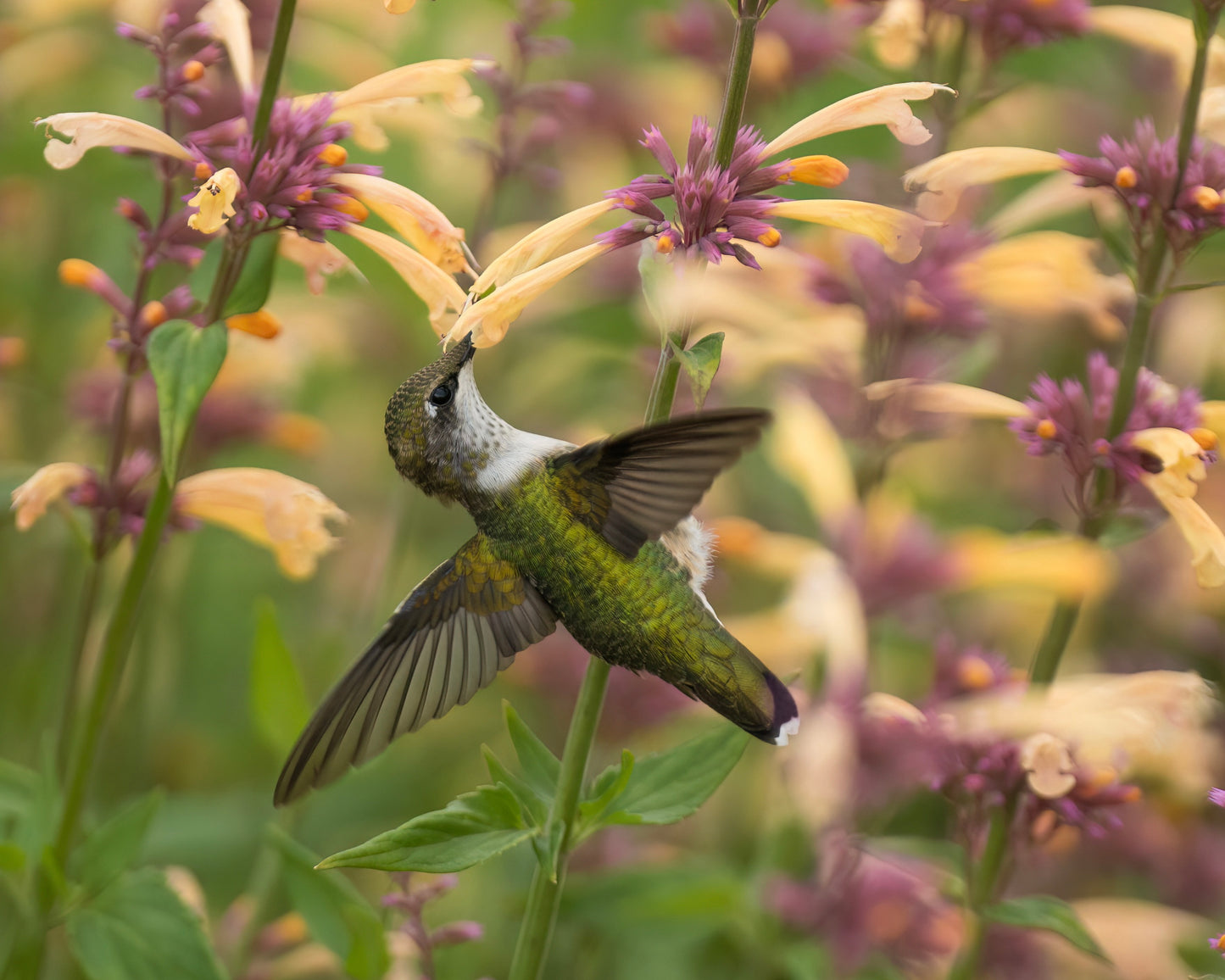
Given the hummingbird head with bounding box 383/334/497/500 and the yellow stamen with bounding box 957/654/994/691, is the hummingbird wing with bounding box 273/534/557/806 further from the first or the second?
the yellow stamen with bounding box 957/654/994/691

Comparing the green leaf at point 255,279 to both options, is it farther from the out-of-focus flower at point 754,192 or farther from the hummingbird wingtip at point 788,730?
the hummingbird wingtip at point 788,730

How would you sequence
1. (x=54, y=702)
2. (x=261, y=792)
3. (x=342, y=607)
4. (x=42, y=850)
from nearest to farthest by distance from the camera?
(x=42, y=850)
(x=54, y=702)
(x=261, y=792)
(x=342, y=607)

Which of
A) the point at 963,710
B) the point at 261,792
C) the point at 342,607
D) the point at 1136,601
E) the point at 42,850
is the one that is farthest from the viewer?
the point at 342,607

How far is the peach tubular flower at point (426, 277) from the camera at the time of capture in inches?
76.3

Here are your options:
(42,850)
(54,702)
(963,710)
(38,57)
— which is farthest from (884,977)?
(38,57)

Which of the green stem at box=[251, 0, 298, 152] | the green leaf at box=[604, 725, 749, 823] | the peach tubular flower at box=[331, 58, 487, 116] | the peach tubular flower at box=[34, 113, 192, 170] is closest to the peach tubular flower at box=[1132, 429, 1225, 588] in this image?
the green leaf at box=[604, 725, 749, 823]

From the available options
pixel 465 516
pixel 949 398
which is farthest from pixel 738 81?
pixel 465 516

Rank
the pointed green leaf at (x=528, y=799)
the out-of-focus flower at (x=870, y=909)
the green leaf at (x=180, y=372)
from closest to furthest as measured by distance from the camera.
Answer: the green leaf at (x=180, y=372)
the pointed green leaf at (x=528, y=799)
the out-of-focus flower at (x=870, y=909)

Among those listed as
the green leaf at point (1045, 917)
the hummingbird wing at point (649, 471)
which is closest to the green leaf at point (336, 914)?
the hummingbird wing at point (649, 471)

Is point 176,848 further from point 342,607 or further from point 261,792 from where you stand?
point 342,607

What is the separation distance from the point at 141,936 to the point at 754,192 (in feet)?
5.09

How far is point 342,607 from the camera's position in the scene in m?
4.52

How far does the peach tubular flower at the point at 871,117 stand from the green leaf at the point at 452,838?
3.26 feet

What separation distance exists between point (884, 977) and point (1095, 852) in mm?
1134
